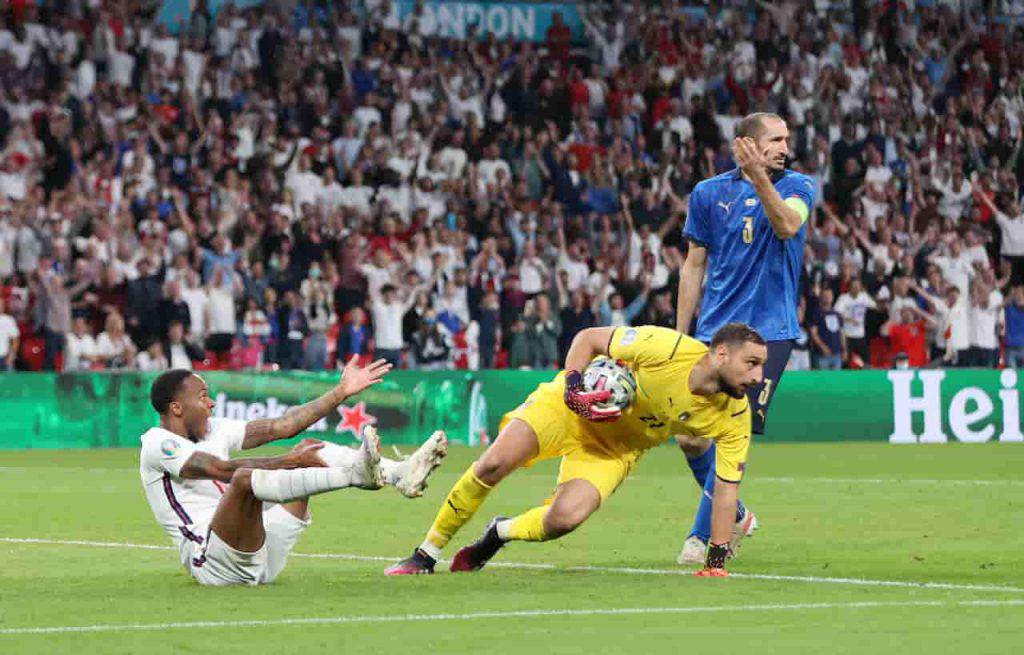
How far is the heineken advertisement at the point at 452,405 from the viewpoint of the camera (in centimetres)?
2425

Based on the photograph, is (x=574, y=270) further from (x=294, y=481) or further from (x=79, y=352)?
(x=294, y=481)

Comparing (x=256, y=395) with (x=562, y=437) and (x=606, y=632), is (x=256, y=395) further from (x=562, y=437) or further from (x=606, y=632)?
(x=606, y=632)

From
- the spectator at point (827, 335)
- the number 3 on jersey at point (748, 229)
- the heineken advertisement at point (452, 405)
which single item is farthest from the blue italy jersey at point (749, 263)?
the spectator at point (827, 335)

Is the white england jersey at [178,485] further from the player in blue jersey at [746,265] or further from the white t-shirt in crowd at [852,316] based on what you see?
the white t-shirt in crowd at [852,316]

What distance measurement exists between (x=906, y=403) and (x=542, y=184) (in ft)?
22.5

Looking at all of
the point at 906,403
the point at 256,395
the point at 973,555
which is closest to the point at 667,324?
the point at 906,403

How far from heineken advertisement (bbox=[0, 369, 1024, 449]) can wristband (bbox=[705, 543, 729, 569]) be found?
14515 millimetres

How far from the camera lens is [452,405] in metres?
25.0

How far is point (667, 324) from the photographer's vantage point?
26.9 meters

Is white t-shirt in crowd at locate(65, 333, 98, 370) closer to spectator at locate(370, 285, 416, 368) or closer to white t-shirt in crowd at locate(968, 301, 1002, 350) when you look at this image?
spectator at locate(370, 285, 416, 368)

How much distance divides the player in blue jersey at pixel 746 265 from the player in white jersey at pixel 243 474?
239cm

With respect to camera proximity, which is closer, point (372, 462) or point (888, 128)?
point (372, 462)

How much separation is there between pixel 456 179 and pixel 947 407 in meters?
7.82

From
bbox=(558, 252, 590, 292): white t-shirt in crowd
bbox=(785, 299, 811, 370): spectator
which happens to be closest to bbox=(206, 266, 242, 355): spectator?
bbox=(558, 252, 590, 292): white t-shirt in crowd
